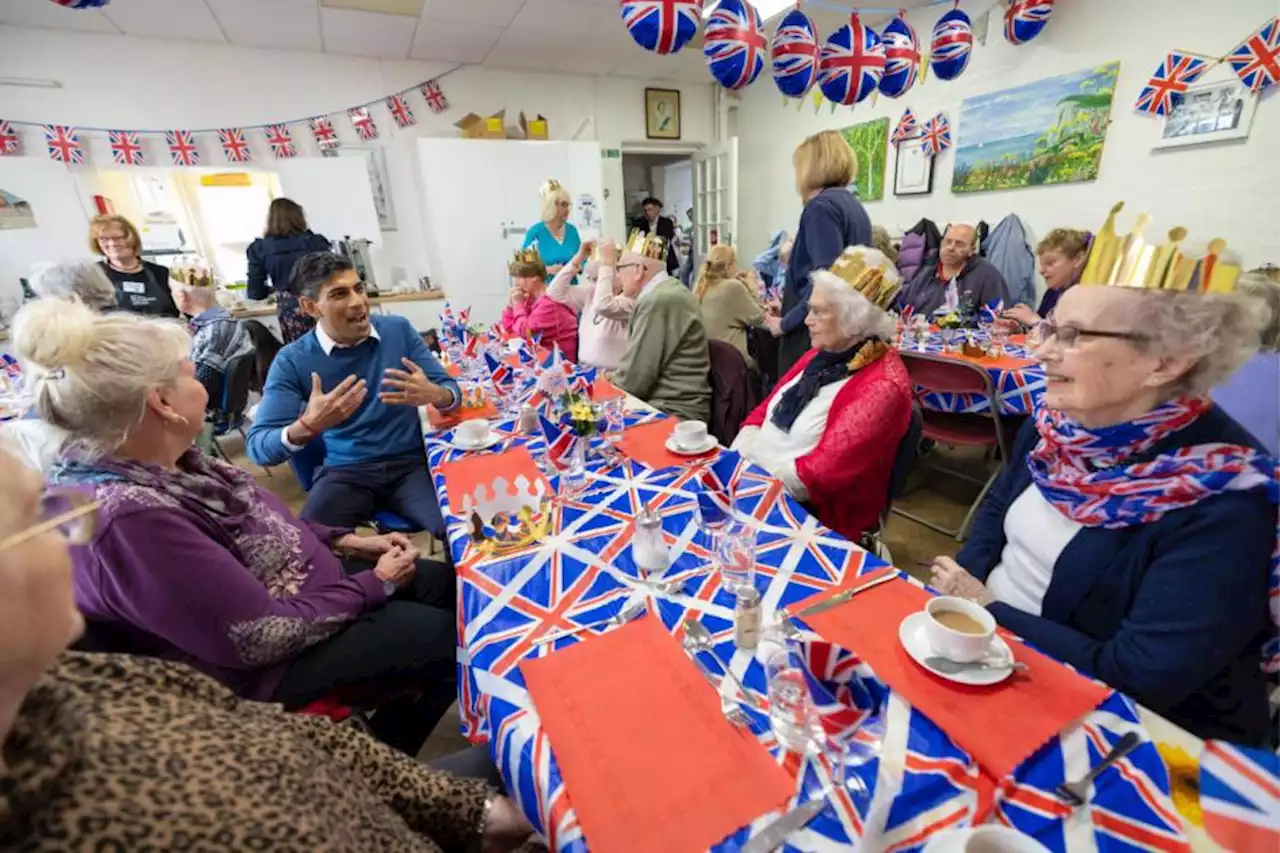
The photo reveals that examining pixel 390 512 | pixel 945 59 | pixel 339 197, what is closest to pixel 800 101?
pixel 945 59

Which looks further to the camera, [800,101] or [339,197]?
[800,101]

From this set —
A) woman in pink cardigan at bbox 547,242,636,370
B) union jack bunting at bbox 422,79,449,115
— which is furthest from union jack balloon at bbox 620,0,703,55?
union jack bunting at bbox 422,79,449,115

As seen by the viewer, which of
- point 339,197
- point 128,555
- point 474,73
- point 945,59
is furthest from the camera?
point 474,73

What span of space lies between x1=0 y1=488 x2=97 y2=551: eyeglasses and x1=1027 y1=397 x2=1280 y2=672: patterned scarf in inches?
54.9

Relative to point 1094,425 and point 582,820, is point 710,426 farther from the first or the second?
point 582,820

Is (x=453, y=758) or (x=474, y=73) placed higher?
(x=474, y=73)

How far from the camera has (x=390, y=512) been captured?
2.04 meters

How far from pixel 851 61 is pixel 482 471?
3313 mm

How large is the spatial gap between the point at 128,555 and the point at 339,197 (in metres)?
5.31

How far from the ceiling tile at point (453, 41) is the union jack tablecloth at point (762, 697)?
4795 mm

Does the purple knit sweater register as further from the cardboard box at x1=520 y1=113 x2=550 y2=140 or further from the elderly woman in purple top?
the cardboard box at x1=520 y1=113 x2=550 y2=140

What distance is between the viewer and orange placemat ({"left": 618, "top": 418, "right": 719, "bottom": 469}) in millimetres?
1543

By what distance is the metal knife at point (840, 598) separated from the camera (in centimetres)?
92

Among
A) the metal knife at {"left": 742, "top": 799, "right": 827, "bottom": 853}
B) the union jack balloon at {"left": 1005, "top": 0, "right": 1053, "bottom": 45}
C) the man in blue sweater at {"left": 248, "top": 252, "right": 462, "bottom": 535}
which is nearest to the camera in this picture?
the metal knife at {"left": 742, "top": 799, "right": 827, "bottom": 853}
